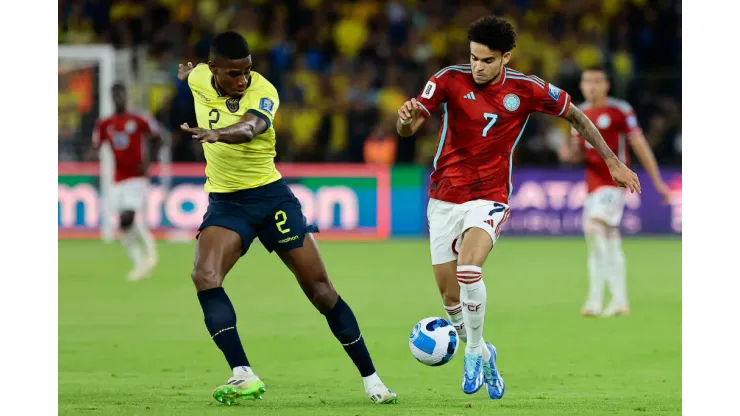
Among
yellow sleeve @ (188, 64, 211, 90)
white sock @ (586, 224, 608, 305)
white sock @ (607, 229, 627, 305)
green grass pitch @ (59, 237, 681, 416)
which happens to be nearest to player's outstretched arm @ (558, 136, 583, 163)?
white sock @ (586, 224, 608, 305)

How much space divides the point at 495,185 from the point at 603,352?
2.46 m

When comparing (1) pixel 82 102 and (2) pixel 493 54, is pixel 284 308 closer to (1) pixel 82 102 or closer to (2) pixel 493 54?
(2) pixel 493 54

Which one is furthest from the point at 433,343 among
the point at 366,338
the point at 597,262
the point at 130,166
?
the point at 130,166

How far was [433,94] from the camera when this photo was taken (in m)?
7.68

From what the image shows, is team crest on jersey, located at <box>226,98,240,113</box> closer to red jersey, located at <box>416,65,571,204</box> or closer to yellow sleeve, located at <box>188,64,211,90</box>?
yellow sleeve, located at <box>188,64,211,90</box>

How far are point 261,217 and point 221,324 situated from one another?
0.69 meters

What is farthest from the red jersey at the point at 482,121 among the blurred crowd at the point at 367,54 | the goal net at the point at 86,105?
the blurred crowd at the point at 367,54

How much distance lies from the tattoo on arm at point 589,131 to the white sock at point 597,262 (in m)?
4.62

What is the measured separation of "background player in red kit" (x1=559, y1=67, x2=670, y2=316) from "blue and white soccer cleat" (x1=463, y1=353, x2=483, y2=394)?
4.87 m

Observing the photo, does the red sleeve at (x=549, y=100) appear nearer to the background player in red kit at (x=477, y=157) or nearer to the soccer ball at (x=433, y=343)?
the background player in red kit at (x=477, y=157)

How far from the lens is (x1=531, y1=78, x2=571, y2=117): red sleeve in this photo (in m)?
7.75

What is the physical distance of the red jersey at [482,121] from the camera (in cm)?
779

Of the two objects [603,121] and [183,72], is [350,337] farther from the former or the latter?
[603,121]
